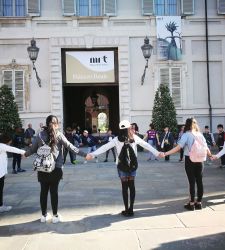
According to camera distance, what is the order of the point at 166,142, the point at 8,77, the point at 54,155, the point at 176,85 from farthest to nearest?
the point at 176,85, the point at 8,77, the point at 166,142, the point at 54,155

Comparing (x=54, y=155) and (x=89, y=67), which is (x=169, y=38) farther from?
(x=54, y=155)

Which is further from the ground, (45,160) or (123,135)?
(123,135)

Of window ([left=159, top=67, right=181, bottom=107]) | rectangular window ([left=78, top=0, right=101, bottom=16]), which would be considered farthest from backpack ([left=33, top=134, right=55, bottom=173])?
rectangular window ([left=78, top=0, right=101, bottom=16])

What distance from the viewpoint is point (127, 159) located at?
6.82m

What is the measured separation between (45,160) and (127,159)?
137 centimetres

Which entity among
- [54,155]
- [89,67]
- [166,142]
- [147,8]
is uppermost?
[147,8]

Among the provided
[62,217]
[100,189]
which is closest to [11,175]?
[100,189]

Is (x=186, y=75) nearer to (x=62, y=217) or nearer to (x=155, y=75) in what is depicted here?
(x=155, y=75)

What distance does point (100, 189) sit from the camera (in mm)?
9492

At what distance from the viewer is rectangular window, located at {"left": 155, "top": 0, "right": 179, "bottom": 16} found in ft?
74.1

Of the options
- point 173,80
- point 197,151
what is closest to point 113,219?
point 197,151

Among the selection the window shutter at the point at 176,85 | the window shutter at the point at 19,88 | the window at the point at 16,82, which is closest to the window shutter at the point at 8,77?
the window at the point at 16,82

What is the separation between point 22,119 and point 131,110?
19.2 feet

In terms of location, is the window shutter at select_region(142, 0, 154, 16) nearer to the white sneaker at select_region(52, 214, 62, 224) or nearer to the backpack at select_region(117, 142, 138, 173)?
the backpack at select_region(117, 142, 138, 173)
